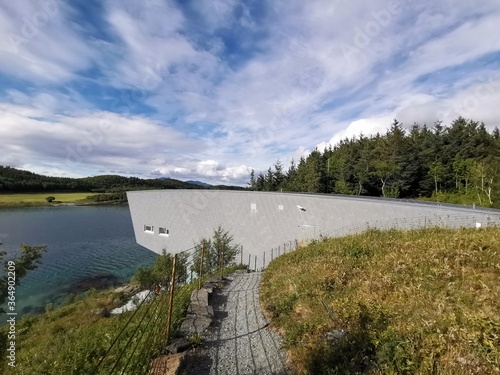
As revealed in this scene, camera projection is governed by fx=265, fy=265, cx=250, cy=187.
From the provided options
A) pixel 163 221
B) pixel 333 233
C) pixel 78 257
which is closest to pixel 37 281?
pixel 78 257

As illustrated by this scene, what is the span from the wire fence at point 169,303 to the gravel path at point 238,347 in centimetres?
76

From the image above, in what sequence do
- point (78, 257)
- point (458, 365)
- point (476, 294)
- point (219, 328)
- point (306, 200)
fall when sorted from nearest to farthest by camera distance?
point (458, 365), point (476, 294), point (219, 328), point (306, 200), point (78, 257)

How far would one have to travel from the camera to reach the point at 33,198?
300 ft

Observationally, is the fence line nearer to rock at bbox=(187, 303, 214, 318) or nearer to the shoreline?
rock at bbox=(187, 303, 214, 318)

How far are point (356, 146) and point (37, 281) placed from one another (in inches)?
2289

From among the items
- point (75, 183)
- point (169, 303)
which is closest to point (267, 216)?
point (169, 303)

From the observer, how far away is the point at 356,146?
57.9m

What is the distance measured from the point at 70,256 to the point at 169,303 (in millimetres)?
40151

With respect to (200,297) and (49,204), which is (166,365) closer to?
(200,297)

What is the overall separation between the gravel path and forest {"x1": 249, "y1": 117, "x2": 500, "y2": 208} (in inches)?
1493

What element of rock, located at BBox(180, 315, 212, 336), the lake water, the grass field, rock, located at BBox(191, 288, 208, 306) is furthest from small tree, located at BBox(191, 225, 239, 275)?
the grass field

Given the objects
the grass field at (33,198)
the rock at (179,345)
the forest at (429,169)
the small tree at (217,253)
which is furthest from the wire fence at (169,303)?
the grass field at (33,198)

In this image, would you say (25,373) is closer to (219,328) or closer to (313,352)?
(219,328)

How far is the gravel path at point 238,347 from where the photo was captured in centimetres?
474
